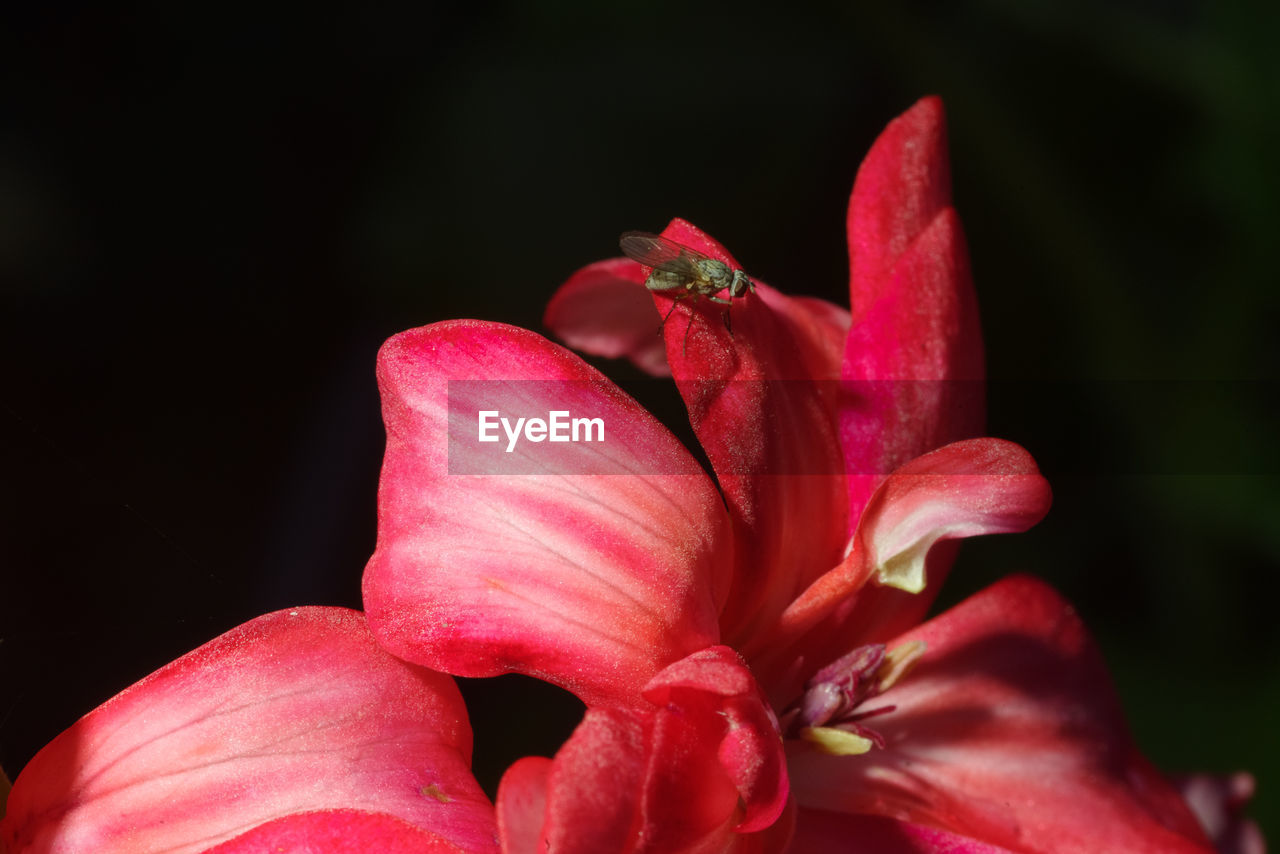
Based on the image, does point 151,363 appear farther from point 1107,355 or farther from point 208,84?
point 1107,355

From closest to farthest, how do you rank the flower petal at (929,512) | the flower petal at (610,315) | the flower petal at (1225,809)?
the flower petal at (929,512), the flower petal at (610,315), the flower petal at (1225,809)

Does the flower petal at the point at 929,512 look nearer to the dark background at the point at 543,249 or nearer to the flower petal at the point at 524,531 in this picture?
the flower petal at the point at 524,531

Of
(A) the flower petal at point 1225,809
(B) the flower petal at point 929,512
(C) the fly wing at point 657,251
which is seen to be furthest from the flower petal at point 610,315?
(A) the flower petal at point 1225,809

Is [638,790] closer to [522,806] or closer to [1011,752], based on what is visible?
[522,806]

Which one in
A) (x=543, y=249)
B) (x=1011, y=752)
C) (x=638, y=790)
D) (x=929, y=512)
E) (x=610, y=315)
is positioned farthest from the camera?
(x=543, y=249)

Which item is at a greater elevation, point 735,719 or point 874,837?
point 735,719

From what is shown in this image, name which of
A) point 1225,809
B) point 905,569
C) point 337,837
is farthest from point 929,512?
point 1225,809

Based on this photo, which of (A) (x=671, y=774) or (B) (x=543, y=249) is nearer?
(A) (x=671, y=774)
